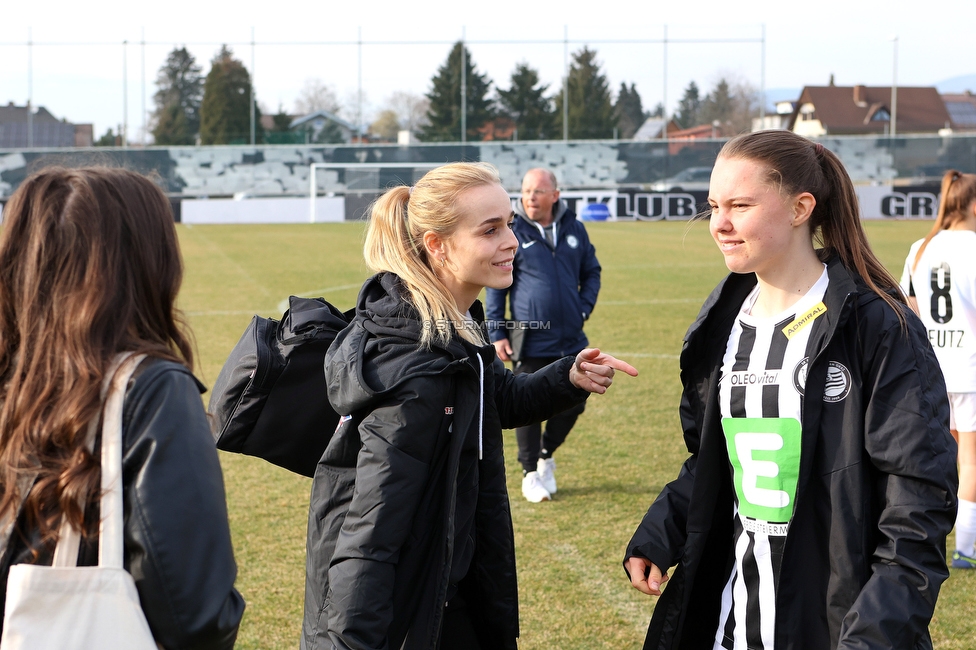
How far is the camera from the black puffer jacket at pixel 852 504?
2.07 meters

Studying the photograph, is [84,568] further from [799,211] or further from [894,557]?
[799,211]

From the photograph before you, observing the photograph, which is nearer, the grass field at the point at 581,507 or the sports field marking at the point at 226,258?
the grass field at the point at 581,507

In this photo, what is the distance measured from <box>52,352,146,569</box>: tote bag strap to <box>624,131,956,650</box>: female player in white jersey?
144cm

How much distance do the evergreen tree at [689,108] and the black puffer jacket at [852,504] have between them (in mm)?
50598

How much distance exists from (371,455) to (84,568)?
2.66ft

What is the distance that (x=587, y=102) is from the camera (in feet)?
159

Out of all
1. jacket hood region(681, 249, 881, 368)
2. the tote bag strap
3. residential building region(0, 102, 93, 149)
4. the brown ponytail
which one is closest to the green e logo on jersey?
jacket hood region(681, 249, 881, 368)

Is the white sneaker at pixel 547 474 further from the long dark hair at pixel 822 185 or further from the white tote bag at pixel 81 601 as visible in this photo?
the white tote bag at pixel 81 601

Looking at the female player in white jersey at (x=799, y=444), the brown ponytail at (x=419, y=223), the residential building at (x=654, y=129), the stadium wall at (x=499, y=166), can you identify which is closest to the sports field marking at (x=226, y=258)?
the stadium wall at (x=499, y=166)

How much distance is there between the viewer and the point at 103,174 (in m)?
1.77

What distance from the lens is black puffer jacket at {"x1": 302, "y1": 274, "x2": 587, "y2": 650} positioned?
221cm

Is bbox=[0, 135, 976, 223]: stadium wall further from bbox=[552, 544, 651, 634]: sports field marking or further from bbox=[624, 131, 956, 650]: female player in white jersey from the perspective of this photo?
bbox=[624, 131, 956, 650]: female player in white jersey

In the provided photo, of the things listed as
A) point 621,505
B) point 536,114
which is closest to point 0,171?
point 536,114

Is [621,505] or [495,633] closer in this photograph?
[495,633]
